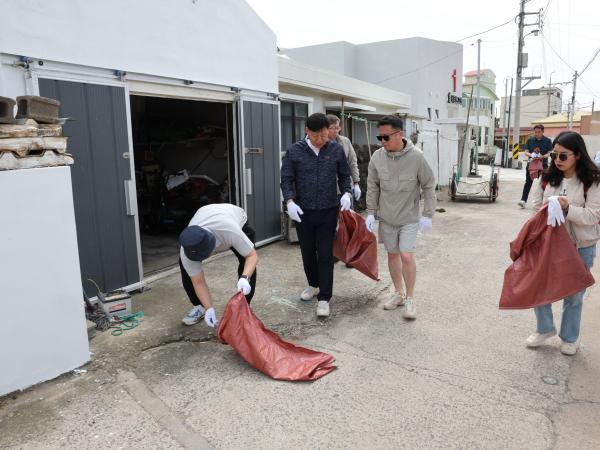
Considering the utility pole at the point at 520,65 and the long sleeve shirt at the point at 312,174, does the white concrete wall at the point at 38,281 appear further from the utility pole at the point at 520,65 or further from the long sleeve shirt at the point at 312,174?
the utility pole at the point at 520,65

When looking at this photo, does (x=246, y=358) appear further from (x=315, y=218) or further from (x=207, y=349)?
(x=315, y=218)

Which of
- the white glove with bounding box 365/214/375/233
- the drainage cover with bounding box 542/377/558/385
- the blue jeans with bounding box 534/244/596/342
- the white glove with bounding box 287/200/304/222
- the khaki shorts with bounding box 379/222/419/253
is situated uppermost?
the white glove with bounding box 287/200/304/222

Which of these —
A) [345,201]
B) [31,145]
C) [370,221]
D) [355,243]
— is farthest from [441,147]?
[31,145]

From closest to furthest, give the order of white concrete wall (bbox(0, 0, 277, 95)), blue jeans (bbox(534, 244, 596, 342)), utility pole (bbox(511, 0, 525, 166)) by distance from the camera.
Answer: blue jeans (bbox(534, 244, 596, 342)), white concrete wall (bbox(0, 0, 277, 95)), utility pole (bbox(511, 0, 525, 166))

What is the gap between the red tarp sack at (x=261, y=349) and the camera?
124 inches

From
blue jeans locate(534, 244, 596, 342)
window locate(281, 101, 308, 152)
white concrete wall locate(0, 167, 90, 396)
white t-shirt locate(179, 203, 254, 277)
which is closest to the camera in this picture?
white concrete wall locate(0, 167, 90, 396)

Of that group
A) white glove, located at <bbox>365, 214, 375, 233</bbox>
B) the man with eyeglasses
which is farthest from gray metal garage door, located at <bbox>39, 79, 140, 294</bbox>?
the man with eyeglasses

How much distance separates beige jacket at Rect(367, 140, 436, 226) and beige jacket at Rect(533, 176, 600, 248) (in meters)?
1.01

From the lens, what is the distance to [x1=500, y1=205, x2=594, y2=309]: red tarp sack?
3.16 meters

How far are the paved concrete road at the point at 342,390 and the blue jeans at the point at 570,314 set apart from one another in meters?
0.17

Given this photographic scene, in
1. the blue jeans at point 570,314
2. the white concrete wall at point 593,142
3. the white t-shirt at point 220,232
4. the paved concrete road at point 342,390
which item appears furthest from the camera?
the white concrete wall at point 593,142

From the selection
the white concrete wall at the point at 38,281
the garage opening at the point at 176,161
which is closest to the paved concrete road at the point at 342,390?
the white concrete wall at the point at 38,281

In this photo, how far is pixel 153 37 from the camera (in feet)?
15.8

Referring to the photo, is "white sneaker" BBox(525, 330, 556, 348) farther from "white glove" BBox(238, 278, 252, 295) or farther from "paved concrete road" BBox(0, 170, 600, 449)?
"white glove" BBox(238, 278, 252, 295)
